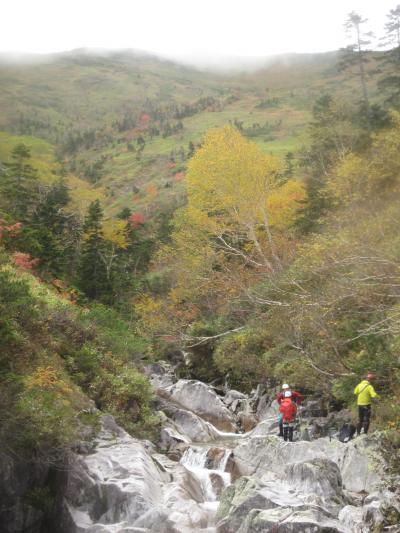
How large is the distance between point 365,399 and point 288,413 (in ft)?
8.12

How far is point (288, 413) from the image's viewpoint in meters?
14.0

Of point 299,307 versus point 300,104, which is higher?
point 300,104

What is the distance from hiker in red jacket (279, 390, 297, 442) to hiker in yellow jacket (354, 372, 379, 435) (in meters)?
1.93

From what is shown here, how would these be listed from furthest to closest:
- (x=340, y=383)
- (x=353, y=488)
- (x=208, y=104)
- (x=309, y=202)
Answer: (x=208, y=104), (x=309, y=202), (x=340, y=383), (x=353, y=488)

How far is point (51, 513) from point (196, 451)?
5.72 metres

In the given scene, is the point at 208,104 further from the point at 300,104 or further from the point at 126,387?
the point at 126,387

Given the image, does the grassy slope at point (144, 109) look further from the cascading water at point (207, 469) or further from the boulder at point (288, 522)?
the boulder at point (288, 522)

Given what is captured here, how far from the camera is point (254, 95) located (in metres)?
137

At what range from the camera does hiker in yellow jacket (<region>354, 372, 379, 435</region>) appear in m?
12.3

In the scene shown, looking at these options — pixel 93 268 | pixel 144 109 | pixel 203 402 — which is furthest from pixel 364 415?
pixel 144 109

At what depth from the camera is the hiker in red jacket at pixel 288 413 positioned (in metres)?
14.0

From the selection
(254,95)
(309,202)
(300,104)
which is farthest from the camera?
(254,95)

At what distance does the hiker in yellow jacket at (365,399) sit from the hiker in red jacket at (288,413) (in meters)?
1.93

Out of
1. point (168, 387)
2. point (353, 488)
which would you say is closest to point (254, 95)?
point (168, 387)
